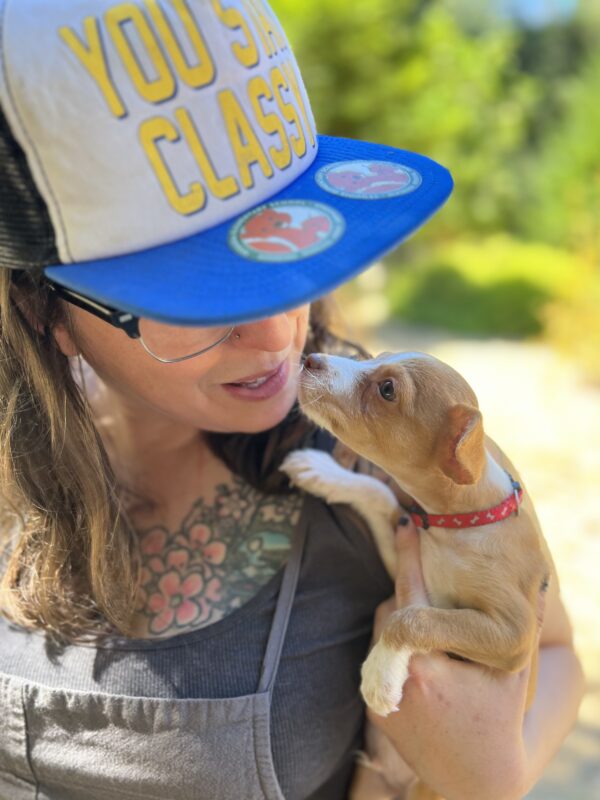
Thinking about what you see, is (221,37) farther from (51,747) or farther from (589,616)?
(589,616)

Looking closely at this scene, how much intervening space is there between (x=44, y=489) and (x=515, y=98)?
15369 mm

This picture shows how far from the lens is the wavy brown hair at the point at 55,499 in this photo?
1.40 meters

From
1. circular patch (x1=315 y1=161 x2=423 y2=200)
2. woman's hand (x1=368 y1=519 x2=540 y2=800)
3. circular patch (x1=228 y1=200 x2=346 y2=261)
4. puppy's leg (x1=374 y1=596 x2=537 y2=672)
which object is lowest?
woman's hand (x1=368 y1=519 x2=540 y2=800)

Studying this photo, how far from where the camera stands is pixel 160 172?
107 cm

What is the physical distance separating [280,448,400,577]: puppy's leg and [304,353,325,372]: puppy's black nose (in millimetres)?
186

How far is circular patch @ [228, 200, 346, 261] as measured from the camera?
109 cm

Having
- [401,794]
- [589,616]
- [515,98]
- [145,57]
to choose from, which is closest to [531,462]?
[589,616]

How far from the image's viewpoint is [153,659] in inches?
55.1

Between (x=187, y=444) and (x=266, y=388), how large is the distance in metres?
0.36

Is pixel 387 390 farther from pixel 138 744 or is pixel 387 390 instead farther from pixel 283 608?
pixel 138 744

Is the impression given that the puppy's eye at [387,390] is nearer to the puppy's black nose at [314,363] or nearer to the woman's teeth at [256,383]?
the puppy's black nose at [314,363]

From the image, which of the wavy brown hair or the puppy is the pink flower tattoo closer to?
the wavy brown hair

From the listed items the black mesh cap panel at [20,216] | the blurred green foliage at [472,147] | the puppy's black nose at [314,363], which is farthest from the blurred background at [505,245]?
the black mesh cap panel at [20,216]

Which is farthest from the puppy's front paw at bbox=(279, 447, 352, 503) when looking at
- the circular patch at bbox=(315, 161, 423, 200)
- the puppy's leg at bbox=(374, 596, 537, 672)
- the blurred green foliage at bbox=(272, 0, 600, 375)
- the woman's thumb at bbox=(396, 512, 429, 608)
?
the blurred green foliage at bbox=(272, 0, 600, 375)
